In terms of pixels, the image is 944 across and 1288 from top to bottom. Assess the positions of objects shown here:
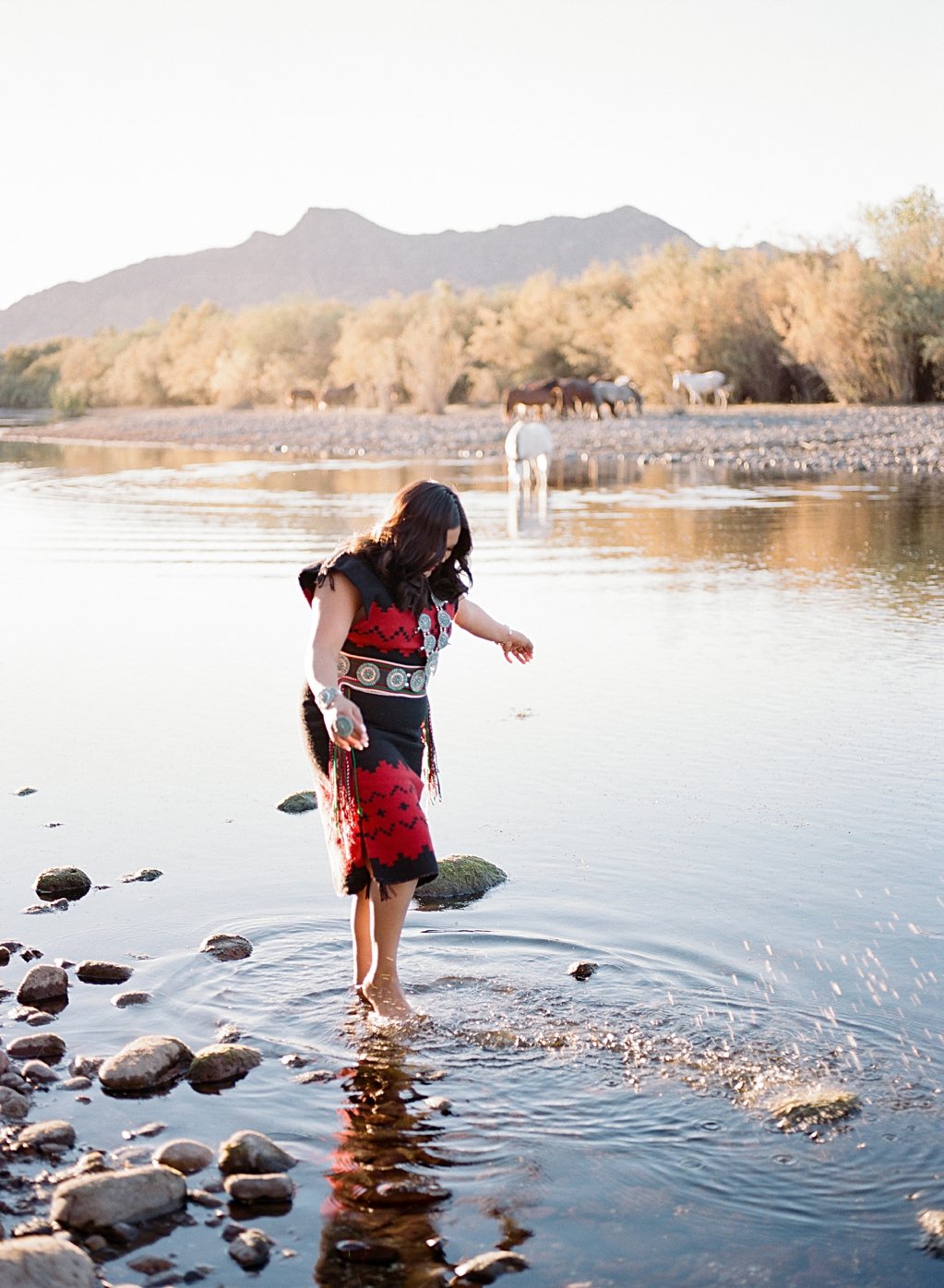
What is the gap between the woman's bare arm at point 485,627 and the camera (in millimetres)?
4762

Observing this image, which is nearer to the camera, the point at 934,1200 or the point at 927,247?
the point at 934,1200

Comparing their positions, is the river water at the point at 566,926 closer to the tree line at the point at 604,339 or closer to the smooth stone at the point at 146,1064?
the smooth stone at the point at 146,1064

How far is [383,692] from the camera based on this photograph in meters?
4.49

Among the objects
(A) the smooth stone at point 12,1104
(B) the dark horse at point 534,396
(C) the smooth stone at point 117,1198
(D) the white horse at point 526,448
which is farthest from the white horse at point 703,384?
(C) the smooth stone at point 117,1198

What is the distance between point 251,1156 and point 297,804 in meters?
3.11

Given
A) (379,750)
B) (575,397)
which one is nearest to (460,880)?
(379,750)

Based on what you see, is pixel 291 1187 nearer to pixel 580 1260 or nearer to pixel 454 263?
pixel 580 1260

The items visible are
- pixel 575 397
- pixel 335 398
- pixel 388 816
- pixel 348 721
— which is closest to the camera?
pixel 348 721

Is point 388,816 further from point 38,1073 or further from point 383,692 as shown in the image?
point 38,1073

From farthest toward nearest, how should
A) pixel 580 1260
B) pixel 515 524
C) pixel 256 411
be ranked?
pixel 256 411 < pixel 515 524 < pixel 580 1260

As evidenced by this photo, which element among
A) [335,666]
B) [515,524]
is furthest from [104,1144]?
[515,524]

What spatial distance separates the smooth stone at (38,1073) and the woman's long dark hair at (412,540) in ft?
4.80

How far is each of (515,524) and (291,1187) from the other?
49.0ft

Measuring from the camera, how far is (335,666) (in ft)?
14.4
